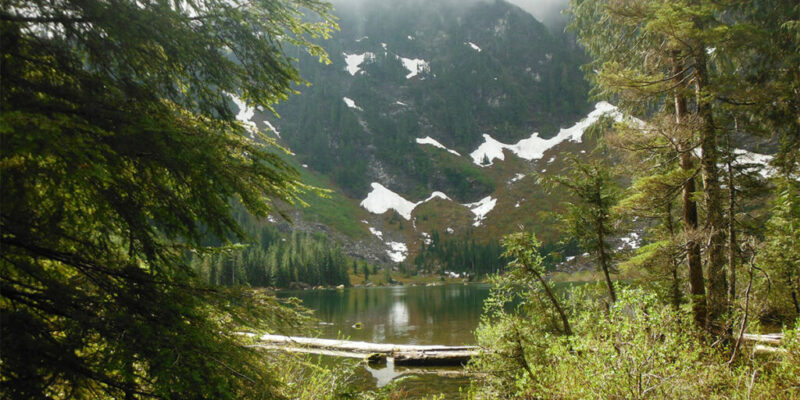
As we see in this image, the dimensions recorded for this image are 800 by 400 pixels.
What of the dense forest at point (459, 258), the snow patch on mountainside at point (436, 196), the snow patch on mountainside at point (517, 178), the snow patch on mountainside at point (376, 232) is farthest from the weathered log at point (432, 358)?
the snow patch on mountainside at point (517, 178)

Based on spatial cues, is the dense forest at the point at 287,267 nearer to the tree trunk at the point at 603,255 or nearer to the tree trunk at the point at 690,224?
the tree trunk at the point at 603,255

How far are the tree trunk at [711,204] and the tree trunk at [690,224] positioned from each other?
0.28 m

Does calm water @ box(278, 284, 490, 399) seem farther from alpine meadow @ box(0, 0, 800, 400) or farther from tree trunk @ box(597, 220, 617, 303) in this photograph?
alpine meadow @ box(0, 0, 800, 400)

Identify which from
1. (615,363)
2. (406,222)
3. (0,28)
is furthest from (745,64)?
(406,222)

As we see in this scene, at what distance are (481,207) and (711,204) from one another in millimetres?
157706

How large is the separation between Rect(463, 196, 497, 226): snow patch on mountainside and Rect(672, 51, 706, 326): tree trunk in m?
143

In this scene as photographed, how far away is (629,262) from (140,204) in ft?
31.7

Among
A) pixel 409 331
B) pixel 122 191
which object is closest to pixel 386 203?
pixel 409 331

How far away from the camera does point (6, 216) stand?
290 cm

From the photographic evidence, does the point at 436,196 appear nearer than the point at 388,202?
No

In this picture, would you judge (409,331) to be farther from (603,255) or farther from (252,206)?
(252,206)

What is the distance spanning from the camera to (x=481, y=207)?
163 m

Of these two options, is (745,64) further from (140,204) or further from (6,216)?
(6,216)

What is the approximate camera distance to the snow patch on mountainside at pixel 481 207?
153375 millimetres
